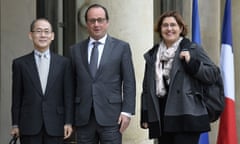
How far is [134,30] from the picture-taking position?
7461mm

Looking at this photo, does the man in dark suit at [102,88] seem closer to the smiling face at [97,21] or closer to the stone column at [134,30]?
the smiling face at [97,21]

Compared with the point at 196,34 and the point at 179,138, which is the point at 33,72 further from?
the point at 196,34

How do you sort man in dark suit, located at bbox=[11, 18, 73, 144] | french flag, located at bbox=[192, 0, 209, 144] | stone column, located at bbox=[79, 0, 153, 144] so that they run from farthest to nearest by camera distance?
french flag, located at bbox=[192, 0, 209, 144]
stone column, located at bbox=[79, 0, 153, 144]
man in dark suit, located at bbox=[11, 18, 73, 144]

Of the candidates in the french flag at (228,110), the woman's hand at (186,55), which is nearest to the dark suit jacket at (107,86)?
the woman's hand at (186,55)

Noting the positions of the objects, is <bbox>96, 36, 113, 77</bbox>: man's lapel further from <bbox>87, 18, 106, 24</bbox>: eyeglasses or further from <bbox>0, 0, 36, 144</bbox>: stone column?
<bbox>0, 0, 36, 144</bbox>: stone column

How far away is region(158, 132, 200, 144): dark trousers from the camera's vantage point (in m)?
5.30

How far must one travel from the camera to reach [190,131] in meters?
5.29

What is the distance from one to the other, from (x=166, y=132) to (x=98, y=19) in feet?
3.88

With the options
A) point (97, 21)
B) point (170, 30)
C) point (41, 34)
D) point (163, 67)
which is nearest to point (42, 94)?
point (41, 34)

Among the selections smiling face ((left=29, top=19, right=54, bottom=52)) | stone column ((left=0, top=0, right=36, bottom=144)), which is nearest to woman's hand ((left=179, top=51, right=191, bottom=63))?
smiling face ((left=29, top=19, right=54, bottom=52))

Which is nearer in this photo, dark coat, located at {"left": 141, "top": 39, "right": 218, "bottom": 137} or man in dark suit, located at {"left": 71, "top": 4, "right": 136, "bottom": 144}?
dark coat, located at {"left": 141, "top": 39, "right": 218, "bottom": 137}

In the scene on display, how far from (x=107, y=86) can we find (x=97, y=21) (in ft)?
1.95

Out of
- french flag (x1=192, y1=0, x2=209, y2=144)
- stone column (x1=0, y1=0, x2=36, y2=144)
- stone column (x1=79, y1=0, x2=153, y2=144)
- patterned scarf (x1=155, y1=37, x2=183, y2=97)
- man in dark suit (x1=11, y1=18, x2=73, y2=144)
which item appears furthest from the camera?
stone column (x1=0, y1=0, x2=36, y2=144)

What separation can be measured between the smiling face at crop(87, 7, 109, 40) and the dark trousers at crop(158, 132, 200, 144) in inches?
43.2
